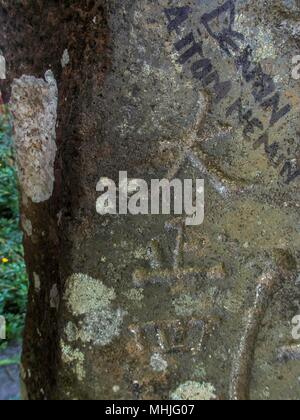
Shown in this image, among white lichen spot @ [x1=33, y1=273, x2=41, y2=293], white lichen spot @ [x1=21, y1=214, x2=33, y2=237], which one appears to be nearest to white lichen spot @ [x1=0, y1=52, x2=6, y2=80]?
white lichen spot @ [x1=21, y1=214, x2=33, y2=237]

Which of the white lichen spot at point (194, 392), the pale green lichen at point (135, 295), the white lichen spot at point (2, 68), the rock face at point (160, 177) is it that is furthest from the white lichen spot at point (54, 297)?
the white lichen spot at point (2, 68)

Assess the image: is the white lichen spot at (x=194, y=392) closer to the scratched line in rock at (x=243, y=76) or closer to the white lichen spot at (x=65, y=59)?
the scratched line in rock at (x=243, y=76)

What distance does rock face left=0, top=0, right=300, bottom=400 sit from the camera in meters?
1.00

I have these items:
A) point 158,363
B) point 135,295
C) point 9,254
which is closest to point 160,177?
point 135,295

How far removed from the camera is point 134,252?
3.43 ft

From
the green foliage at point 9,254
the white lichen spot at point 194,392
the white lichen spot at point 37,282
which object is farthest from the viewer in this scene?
the green foliage at point 9,254

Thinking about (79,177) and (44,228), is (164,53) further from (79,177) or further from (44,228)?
(44,228)

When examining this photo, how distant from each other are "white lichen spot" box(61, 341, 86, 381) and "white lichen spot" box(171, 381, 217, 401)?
167 millimetres

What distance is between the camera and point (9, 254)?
167cm

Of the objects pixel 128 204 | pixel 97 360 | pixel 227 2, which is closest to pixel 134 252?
pixel 128 204

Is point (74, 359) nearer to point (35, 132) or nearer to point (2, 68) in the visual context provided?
point (35, 132)

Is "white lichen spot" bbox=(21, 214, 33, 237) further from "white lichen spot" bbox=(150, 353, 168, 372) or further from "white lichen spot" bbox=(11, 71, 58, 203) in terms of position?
"white lichen spot" bbox=(150, 353, 168, 372)

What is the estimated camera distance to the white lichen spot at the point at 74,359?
986 millimetres

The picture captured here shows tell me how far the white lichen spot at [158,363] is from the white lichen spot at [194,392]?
0.04 meters
